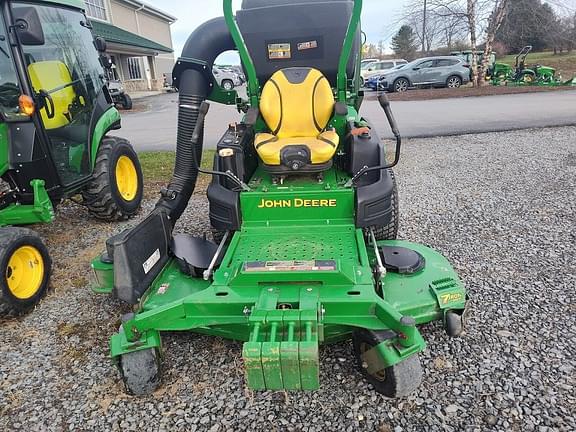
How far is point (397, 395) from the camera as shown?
89.4 inches

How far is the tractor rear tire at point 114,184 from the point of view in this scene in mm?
4652

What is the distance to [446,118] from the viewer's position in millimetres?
11305

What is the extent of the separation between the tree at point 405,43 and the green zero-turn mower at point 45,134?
36108 mm

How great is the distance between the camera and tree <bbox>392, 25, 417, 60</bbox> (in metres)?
38.1

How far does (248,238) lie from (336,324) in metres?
1.03

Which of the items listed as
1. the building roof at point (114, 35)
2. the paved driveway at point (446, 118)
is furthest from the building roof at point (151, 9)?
the paved driveway at point (446, 118)

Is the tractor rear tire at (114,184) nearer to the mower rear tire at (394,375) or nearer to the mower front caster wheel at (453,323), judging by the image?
the mower rear tire at (394,375)

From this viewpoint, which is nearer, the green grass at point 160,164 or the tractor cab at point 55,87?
the tractor cab at point 55,87

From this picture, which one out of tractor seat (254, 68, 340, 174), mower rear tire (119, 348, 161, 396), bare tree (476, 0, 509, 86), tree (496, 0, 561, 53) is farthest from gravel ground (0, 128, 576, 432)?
tree (496, 0, 561, 53)

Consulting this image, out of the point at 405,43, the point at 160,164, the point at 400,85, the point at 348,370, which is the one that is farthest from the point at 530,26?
the point at 348,370

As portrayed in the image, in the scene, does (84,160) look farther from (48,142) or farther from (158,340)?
(158,340)

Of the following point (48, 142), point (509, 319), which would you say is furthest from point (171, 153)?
point (509, 319)

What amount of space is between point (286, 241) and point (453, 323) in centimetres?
115

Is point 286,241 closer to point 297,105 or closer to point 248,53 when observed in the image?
point 297,105
